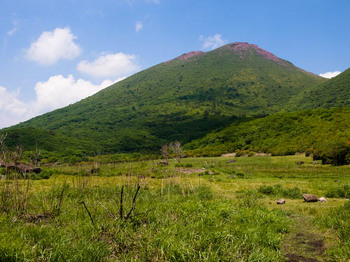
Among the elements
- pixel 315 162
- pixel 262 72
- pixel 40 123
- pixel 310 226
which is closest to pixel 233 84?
pixel 262 72

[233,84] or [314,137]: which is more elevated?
[233,84]

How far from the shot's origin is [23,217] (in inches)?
300

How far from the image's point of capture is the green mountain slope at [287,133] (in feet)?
159

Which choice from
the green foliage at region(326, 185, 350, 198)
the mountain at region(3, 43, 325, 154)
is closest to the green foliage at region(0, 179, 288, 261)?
the green foliage at region(326, 185, 350, 198)

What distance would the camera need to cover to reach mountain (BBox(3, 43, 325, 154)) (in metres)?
109

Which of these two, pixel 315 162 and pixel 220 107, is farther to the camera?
pixel 220 107

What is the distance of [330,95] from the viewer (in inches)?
5015

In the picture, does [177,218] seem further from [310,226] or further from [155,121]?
[155,121]

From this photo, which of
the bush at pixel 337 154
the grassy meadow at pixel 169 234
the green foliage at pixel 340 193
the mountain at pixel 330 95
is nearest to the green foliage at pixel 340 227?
the grassy meadow at pixel 169 234

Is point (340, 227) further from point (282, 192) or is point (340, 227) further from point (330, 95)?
point (330, 95)

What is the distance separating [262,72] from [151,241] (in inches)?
8351

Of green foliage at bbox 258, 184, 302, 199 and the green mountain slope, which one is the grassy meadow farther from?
the green mountain slope

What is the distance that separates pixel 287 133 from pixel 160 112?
10468 centimetres

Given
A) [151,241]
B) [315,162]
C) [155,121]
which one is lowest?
[315,162]
